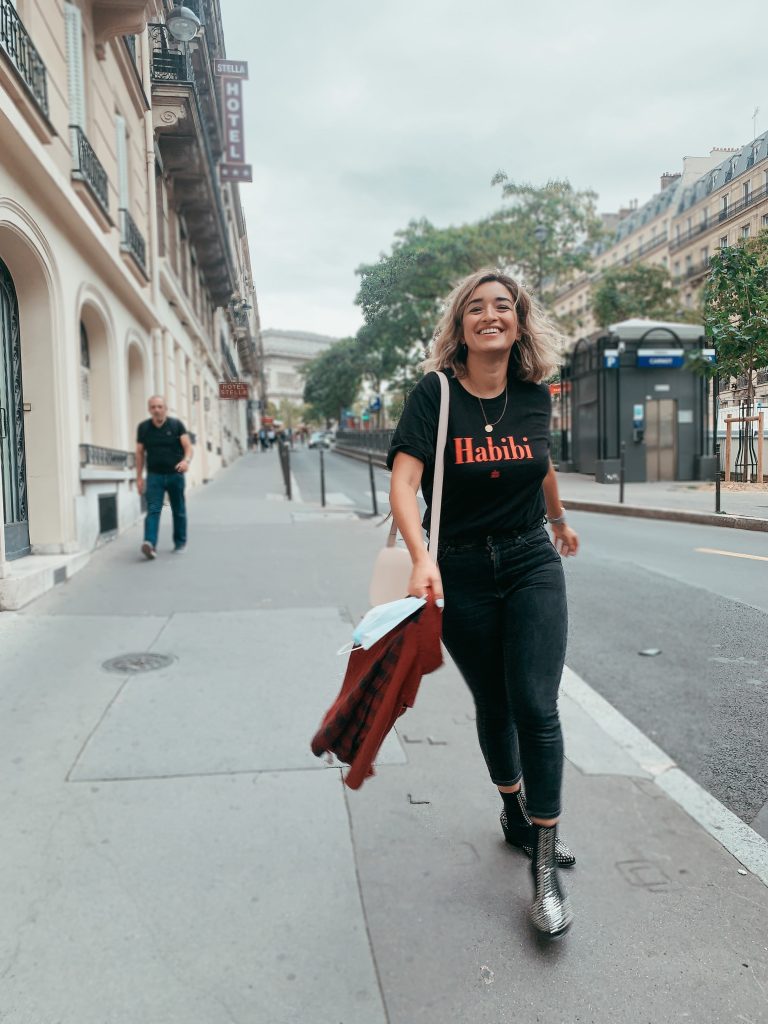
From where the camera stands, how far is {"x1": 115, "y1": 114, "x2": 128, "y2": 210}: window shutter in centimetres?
776

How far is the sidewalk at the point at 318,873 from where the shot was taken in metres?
2.00

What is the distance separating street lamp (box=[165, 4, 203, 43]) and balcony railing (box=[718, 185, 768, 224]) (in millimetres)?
2666

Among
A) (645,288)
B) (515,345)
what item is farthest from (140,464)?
(515,345)

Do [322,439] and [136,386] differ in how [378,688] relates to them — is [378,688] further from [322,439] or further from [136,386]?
[322,439]

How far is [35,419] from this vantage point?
770 centimetres

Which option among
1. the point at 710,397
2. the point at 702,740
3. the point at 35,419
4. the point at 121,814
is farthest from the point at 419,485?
the point at 35,419

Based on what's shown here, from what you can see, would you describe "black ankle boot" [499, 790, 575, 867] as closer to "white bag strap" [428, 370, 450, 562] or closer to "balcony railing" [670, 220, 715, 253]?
"white bag strap" [428, 370, 450, 562]

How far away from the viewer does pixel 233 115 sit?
3.80 m

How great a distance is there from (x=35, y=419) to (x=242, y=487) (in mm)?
10946

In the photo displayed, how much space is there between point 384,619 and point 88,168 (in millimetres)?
7825

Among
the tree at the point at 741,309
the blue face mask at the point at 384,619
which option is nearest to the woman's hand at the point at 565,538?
the tree at the point at 741,309

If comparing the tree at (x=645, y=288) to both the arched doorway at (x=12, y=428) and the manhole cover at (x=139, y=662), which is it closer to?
the manhole cover at (x=139, y=662)

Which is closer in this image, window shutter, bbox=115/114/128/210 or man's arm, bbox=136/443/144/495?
window shutter, bbox=115/114/128/210

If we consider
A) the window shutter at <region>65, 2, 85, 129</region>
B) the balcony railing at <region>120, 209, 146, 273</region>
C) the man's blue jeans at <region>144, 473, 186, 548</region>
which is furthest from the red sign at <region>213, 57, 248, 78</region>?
the balcony railing at <region>120, 209, 146, 273</region>
